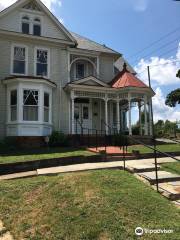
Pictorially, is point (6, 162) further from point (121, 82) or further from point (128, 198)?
point (121, 82)

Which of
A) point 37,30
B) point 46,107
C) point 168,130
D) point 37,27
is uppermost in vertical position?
point 37,27

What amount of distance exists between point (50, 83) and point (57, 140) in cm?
369

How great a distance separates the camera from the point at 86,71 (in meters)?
22.7

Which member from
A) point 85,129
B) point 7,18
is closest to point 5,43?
point 7,18

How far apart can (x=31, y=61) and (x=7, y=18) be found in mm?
3143

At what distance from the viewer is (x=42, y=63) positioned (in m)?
20.7

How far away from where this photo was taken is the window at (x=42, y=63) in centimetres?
2058

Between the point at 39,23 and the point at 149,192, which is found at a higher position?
the point at 39,23

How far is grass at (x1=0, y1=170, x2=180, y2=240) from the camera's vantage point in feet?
18.7

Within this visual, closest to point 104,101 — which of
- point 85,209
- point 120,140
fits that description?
point 120,140

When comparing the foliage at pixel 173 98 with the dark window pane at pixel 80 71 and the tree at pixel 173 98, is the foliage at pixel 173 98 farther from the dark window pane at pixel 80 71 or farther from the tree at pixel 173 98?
the dark window pane at pixel 80 71

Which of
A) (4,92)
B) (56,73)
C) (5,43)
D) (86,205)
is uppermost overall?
(5,43)

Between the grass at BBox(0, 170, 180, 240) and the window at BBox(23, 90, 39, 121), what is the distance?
32.9 feet

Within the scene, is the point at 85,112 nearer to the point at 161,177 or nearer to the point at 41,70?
the point at 41,70
